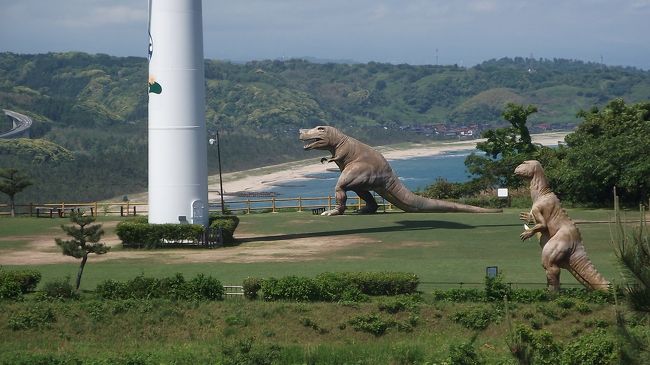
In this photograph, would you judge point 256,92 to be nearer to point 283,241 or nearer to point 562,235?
point 283,241

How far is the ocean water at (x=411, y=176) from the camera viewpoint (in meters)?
89.5

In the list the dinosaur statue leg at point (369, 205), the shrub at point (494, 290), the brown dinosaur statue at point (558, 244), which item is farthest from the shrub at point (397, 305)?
the dinosaur statue leg at point (369, 205)

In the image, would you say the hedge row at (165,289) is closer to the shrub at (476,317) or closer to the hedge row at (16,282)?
the hedge row at (16,282)

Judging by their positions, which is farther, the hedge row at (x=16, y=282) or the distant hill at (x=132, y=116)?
the distant hill at (x=132, y=116)

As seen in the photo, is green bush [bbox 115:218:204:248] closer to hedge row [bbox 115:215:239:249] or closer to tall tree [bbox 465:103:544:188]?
hedge row [bbox 115:215:239:249]

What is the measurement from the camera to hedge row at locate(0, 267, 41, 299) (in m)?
25.5

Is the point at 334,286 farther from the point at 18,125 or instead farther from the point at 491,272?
the point at 18,125

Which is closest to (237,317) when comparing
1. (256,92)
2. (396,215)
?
(396,215)

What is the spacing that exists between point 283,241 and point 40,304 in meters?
11.1

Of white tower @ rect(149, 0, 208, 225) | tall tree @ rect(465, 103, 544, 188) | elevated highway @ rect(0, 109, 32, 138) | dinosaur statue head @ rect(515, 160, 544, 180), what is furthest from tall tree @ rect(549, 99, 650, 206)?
elevated highway @ rect(0, 109, 32, 138)

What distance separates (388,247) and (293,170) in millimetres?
75940

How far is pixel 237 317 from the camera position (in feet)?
78.9

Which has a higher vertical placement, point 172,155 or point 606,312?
point 172,155

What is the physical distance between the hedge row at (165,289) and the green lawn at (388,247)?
1593 mm
